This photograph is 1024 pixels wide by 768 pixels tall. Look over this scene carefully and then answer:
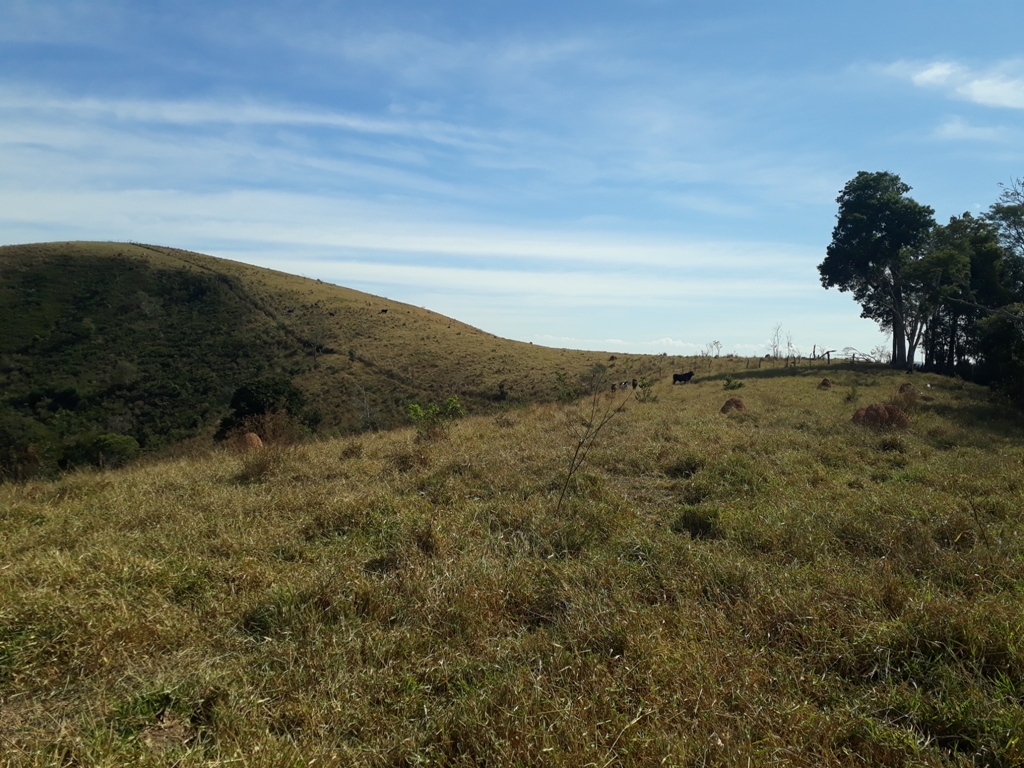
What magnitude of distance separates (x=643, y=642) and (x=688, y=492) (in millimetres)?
4064

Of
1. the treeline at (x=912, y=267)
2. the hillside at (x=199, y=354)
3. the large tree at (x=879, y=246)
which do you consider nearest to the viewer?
the treeline at (x=912, y=267)

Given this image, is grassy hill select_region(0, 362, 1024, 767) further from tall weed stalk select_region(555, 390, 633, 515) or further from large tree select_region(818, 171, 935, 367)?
large tree select_region(818, 171, 935, 367)

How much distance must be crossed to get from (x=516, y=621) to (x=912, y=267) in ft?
80.6

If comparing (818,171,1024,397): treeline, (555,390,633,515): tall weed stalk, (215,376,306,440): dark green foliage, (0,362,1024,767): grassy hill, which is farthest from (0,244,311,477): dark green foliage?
(818,171,1024,397): treeline

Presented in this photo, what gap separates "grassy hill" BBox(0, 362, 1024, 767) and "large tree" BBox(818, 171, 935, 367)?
30905mm

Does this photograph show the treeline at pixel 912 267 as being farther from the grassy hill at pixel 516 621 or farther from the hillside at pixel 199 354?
the grassy hill at pixel 516 621

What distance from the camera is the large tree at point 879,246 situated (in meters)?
33.5

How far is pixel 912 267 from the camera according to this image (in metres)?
22.3

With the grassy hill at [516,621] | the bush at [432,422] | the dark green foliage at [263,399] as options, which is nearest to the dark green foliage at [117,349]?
the dark green foliage at [263,399]

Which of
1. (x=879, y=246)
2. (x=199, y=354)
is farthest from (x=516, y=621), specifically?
(x=199, y=354)

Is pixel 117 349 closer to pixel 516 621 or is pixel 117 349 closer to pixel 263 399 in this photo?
pixel 263 399

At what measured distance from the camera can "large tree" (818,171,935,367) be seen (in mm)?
33469

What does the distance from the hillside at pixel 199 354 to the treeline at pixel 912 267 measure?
14090mm

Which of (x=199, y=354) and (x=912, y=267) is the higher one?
(x=912, y=267)
